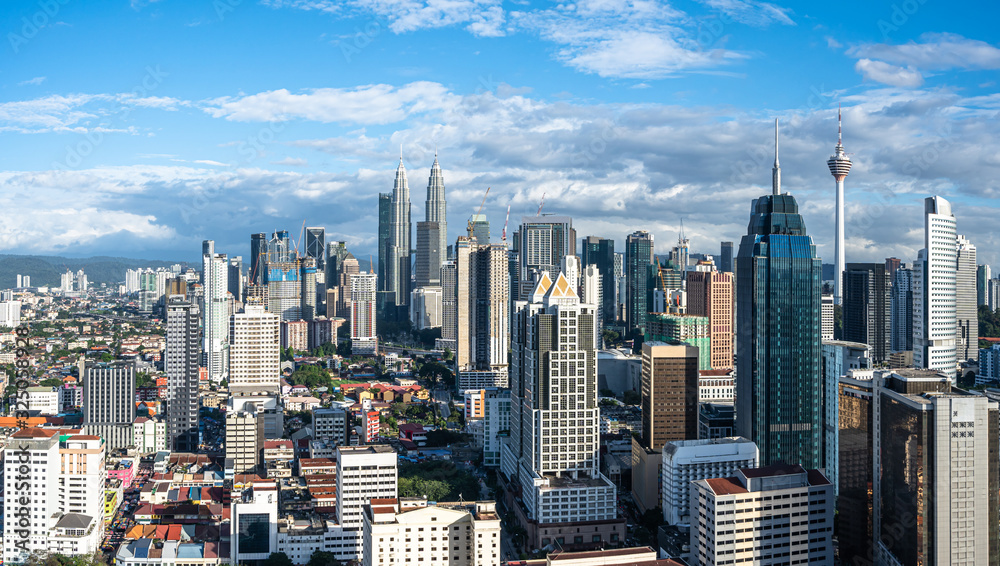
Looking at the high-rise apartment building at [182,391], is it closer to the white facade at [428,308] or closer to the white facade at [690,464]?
the white facade at [690,464]

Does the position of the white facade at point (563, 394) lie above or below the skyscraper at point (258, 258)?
below

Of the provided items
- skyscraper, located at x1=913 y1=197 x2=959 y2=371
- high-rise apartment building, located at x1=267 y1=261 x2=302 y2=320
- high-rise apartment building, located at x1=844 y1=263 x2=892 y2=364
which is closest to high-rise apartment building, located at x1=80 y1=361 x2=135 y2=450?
skyscraper, located at x1=913 y1=197 x2=959 y2=371

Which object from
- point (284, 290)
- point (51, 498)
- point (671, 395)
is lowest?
point (51, 498)

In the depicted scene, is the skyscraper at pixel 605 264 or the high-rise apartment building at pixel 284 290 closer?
the high-rise apartment building at pixel 284 290

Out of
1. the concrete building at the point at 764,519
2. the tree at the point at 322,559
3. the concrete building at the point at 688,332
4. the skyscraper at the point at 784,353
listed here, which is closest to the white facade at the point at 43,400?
the tree at the point at 322,559

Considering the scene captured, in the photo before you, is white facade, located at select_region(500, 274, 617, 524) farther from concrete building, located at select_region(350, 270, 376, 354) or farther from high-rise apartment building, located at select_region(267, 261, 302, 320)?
high-rise apartment building, located at select_region(267, 261, 302, 320)

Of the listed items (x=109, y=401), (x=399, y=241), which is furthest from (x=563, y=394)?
(x=399, y=241)

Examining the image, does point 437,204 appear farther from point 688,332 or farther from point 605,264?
point 688,332
